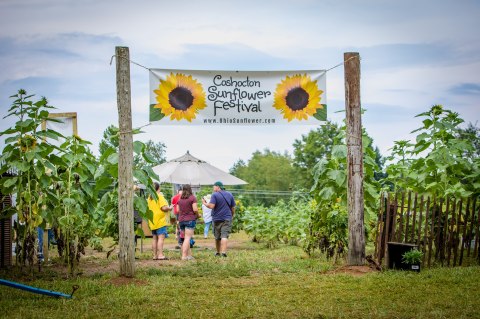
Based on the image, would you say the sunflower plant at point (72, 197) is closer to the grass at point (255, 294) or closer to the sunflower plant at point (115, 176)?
the sunflower plant at point (115, 176)

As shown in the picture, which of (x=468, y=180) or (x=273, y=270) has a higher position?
(x=468, y=180)

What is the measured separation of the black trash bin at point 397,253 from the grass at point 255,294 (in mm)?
441

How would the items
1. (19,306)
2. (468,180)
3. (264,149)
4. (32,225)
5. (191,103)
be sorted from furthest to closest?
1. (264,149)
2. (468,180)
3. (191,103)
4. (32,225)
5. (19,306)

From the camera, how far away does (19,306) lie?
862cm

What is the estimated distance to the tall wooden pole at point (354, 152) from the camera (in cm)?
1194

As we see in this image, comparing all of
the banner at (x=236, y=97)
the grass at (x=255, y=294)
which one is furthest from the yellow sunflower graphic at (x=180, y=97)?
the grass at (x=255, y=294)

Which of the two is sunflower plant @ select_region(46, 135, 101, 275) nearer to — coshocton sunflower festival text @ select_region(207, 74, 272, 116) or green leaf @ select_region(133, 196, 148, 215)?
green leaf @ select_region(133, 196, 148, 215)

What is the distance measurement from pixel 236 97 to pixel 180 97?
1.00 meters

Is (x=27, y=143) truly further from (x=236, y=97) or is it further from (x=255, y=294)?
Answer: (x=255, y=294)

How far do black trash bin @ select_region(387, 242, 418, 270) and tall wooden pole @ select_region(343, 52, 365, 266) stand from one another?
0.47 m

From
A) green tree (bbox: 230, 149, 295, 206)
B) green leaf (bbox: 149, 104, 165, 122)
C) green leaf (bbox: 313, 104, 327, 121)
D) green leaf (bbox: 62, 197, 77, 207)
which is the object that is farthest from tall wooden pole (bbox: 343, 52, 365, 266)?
green tree (bbox: 230, 149, 295, 206)

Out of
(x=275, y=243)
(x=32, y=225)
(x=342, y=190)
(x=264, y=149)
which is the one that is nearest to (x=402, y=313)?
(x=342, y=190)

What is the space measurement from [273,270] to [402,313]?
4851 mm

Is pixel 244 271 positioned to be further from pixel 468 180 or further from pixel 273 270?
pixel 468 180
